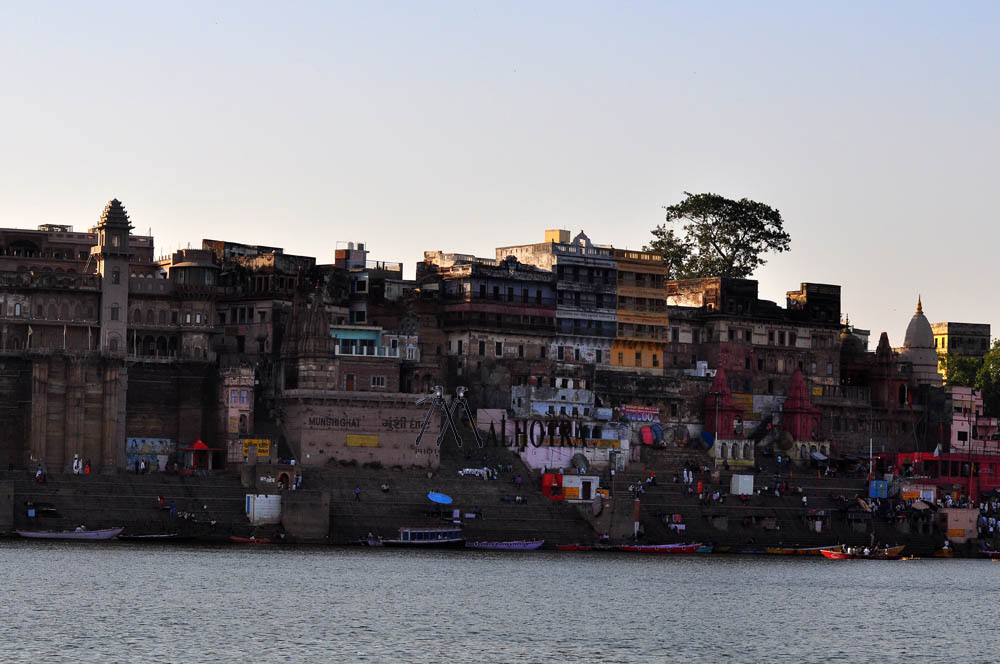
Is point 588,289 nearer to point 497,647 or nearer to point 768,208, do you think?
point 768,208

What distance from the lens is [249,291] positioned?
120 metres

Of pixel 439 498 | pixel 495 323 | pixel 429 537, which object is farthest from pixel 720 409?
pixel 429 537

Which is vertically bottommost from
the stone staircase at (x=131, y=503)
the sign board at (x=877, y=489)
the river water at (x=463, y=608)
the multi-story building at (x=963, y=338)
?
the river water at (x=463, y=608)

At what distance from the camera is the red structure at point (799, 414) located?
133 metres

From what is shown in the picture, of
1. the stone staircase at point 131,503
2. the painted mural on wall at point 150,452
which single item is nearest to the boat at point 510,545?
the stone staircase at point 131,503

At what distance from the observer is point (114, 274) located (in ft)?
371

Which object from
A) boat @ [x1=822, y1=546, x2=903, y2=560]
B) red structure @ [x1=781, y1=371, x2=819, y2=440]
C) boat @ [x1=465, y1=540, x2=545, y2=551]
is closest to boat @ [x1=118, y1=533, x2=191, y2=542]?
boat @ [x1=465, y1=540, x2=545, y2=551]

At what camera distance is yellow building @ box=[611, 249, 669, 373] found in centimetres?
13246

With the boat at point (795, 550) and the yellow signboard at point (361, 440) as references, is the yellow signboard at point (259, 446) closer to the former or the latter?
the yellow signboard at point (361, 440)

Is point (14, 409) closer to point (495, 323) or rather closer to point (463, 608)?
point (495, 323)

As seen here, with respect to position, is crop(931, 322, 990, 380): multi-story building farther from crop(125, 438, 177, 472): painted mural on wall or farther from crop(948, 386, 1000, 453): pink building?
crop(125, 438, 177, 472): painted mural on wall

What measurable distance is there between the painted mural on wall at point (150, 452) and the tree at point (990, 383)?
6177 centimetres

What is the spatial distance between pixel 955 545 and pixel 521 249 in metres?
30.9

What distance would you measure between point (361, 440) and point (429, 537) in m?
9.29
